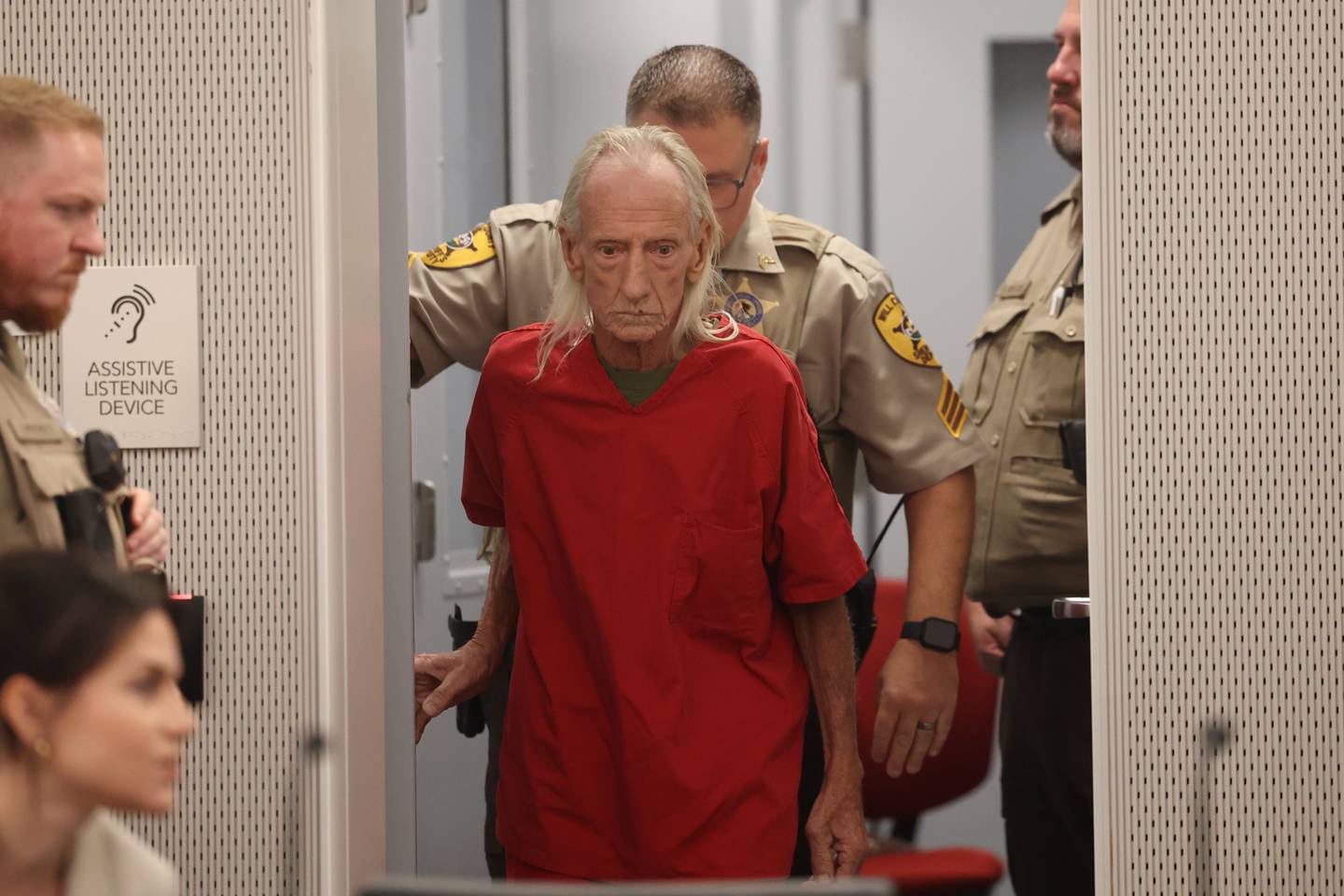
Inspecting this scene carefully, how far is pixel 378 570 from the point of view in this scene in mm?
1824

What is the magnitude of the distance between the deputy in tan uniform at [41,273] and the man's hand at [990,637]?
2.11 meters

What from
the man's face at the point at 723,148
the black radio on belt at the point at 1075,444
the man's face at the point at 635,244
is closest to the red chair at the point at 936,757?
the black radio on belt at the point at 1075,444

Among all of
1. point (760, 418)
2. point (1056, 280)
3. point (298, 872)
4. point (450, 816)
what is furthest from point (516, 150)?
point (298, 872)

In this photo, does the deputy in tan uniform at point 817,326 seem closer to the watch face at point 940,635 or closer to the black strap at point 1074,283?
the watch face at point 940,635

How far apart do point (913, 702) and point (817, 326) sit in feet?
1.96

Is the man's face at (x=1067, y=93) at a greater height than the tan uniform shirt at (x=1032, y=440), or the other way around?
the man's face at (x=1067, y=93)

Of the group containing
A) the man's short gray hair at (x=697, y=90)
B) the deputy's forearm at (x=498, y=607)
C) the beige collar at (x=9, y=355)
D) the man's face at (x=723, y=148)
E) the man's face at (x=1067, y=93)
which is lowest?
the deputy's forearm at (x=498, y=607)

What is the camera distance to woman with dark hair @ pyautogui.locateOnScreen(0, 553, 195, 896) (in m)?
1.08

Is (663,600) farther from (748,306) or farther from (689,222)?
(748,306)

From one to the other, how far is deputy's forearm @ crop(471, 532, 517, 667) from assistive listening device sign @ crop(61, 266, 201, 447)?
0.51 metres

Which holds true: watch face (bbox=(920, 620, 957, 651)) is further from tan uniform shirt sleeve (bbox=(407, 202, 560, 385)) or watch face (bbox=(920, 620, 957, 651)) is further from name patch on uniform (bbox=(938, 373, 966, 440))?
tan uniform shirt sleeve (bbox=(407, 202, 560, 385))

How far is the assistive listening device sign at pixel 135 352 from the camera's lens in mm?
1726

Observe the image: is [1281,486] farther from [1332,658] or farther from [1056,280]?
[1056,280]

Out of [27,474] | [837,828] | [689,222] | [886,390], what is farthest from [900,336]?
[27,474]
